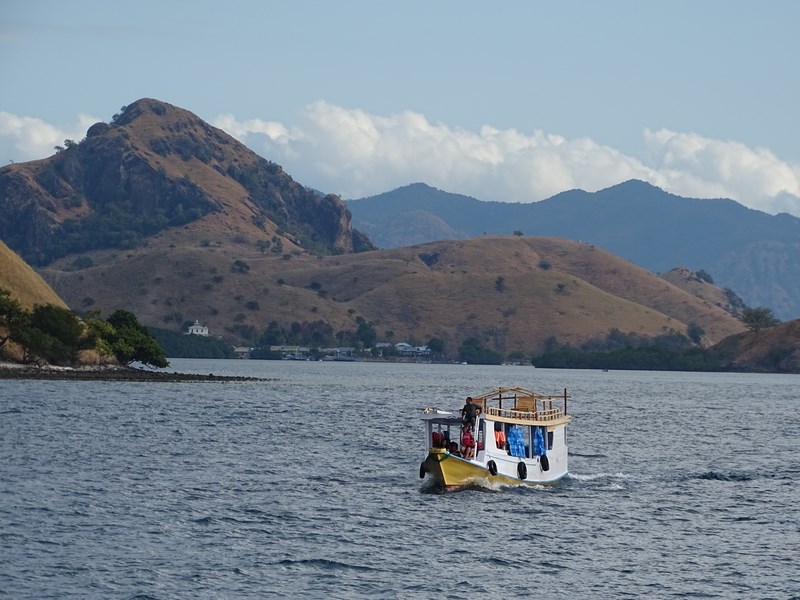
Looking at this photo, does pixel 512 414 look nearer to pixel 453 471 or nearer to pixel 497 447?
pixel 497 447

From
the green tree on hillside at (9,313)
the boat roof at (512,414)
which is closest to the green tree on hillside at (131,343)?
the green tree on hillside at (9,313)

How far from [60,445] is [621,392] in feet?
387

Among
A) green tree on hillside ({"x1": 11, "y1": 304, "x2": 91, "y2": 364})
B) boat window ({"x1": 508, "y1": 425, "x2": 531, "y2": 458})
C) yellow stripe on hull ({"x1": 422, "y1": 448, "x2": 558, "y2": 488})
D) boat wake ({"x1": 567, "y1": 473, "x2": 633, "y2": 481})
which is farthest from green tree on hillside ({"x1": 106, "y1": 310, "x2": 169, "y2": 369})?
yellow stripe on hull ({"x1": 422, "y1": 448, "x2": 558, "y2": 488})

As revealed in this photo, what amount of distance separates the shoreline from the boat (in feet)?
287

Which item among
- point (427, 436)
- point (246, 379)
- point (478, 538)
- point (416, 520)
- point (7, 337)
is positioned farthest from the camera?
point (246, 379)

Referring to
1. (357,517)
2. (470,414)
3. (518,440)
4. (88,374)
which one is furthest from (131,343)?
(357,517)

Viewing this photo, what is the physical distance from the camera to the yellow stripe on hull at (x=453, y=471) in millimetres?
57719

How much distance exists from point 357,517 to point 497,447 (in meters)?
9.90

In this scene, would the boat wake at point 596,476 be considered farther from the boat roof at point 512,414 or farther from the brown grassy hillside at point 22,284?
the brown grassy hillside at point 22,284

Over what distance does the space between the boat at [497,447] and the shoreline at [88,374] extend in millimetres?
87469

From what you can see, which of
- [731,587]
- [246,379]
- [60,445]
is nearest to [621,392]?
[246,379]

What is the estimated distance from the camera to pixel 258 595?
38.8m

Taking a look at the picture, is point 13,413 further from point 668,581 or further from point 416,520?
point 668,581

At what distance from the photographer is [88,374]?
15000cm
